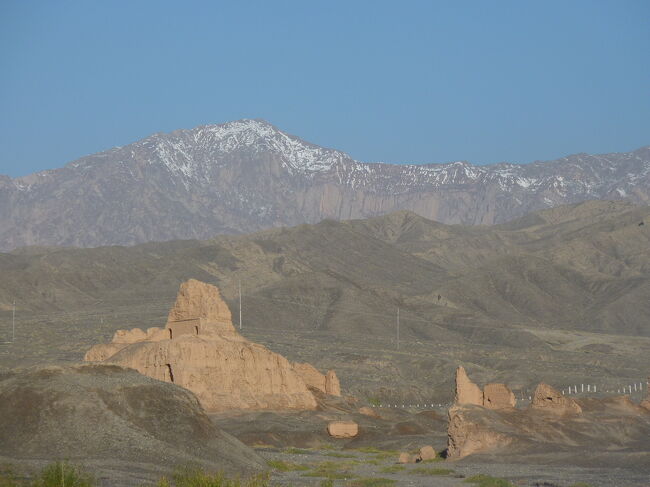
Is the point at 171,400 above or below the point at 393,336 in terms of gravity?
below

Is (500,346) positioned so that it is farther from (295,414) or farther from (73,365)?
(73,365)

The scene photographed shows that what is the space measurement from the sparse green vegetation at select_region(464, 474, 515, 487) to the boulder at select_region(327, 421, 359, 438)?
2691 cm

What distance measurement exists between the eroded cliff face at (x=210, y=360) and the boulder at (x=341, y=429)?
735 cm

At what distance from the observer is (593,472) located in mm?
47719

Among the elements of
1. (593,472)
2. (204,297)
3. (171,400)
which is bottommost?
(593,472)

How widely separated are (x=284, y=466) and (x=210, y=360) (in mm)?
27889

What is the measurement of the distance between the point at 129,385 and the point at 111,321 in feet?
378

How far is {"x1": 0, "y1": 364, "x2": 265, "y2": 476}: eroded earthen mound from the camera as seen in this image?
1601 inches

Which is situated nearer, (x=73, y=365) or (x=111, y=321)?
(x=73, y=365)

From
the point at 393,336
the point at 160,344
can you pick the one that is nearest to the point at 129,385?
the point at 160,344

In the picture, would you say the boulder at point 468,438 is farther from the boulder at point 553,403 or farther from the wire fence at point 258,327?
the wire fence at point 258,327

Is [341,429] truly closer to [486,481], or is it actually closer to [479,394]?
[479,394]

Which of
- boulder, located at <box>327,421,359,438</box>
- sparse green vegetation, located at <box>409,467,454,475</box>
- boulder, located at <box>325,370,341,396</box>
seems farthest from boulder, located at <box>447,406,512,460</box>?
boulder, located at <box>325,370,341,396</box>

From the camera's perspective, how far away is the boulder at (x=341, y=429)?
239 feet
